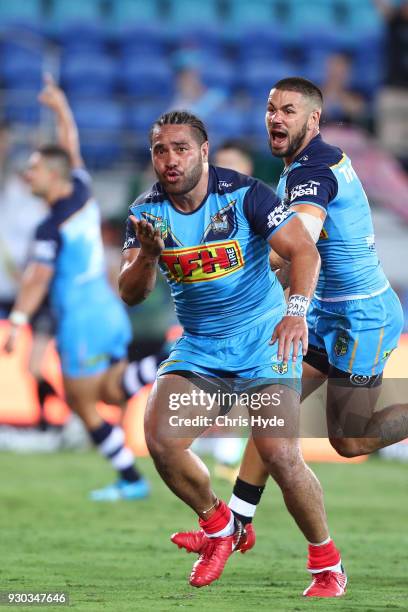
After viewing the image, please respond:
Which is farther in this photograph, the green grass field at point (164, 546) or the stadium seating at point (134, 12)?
the stadium seating at point (134, 12)

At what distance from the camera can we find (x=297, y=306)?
5.46 meters

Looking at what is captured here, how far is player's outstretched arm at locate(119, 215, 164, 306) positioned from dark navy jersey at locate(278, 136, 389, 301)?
2.70 feet

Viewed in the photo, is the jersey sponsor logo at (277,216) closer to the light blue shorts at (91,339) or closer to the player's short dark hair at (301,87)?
the player's short dark hair at (301,87)

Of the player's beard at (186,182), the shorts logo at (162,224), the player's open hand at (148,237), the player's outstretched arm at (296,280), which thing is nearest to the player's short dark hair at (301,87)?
the player's beard at (186,182)

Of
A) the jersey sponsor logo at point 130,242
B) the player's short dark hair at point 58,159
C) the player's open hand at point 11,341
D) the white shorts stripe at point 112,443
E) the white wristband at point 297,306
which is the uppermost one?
the jersey sponsor logo at point 130,242

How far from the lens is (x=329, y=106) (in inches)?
578

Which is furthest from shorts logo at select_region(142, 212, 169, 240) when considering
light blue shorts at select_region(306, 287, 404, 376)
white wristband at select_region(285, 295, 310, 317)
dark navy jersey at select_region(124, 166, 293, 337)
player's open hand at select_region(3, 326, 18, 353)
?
player's open hand at select_region(3, 326, 18, 353)

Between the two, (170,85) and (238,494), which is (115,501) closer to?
(238,494)

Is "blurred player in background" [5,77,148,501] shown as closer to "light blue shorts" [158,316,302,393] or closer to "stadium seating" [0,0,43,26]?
"light blue shorts" [158,316,302,393]

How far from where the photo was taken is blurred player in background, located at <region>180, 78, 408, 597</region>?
608cm

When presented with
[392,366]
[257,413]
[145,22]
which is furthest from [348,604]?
[145,22]

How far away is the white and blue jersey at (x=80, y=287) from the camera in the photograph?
33.0ft

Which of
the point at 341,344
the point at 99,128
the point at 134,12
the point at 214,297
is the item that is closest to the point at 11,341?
the point at 341,344

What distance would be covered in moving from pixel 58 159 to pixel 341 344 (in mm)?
4336
